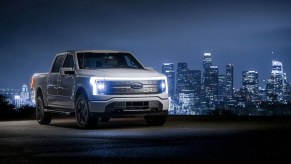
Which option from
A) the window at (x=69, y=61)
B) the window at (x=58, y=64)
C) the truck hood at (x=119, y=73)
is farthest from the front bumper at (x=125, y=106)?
the window at (x=58, y=64)

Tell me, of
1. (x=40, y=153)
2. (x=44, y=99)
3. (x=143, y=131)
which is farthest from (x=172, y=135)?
(x=44, y=99)

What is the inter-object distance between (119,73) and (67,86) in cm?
170

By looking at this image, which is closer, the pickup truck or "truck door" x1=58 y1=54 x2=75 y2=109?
the pickup truck

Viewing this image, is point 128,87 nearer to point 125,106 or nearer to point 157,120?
point 125,106

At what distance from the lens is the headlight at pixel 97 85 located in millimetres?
17312

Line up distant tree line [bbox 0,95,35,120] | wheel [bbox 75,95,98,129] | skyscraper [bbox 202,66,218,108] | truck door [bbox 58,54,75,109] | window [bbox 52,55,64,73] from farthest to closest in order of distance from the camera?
skyscraper [bbox 202,66,218,108], distant tree line [bbox 0,95,35,120], window [bbox 52,55,64,73], truck door [bbox 58,54,75,109], wheel [bbox 75,95,98,129]

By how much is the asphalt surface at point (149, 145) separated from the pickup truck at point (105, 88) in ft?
1.76

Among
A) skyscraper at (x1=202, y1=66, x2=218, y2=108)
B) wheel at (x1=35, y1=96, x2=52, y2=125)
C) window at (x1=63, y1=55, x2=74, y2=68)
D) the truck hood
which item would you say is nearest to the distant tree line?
wheel at (x1=35, y1=96, x2=52, y2=125)

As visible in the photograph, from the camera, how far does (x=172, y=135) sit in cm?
1512

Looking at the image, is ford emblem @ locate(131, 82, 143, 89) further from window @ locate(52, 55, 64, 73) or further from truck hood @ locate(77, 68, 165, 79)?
window @ locate(52, 55, 64, 73)

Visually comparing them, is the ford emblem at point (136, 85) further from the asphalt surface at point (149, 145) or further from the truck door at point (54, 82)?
the truck door at point (54, 82)

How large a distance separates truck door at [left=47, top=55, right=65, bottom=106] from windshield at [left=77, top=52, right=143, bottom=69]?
103 centimetres

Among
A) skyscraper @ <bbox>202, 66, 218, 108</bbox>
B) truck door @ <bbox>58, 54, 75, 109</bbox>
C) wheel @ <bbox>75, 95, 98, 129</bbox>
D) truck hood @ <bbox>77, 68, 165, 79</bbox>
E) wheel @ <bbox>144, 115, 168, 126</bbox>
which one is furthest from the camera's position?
skyscraper @ <bbox>202, 66, 218, 108</bbox>

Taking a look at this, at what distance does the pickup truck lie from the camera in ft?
56.7
